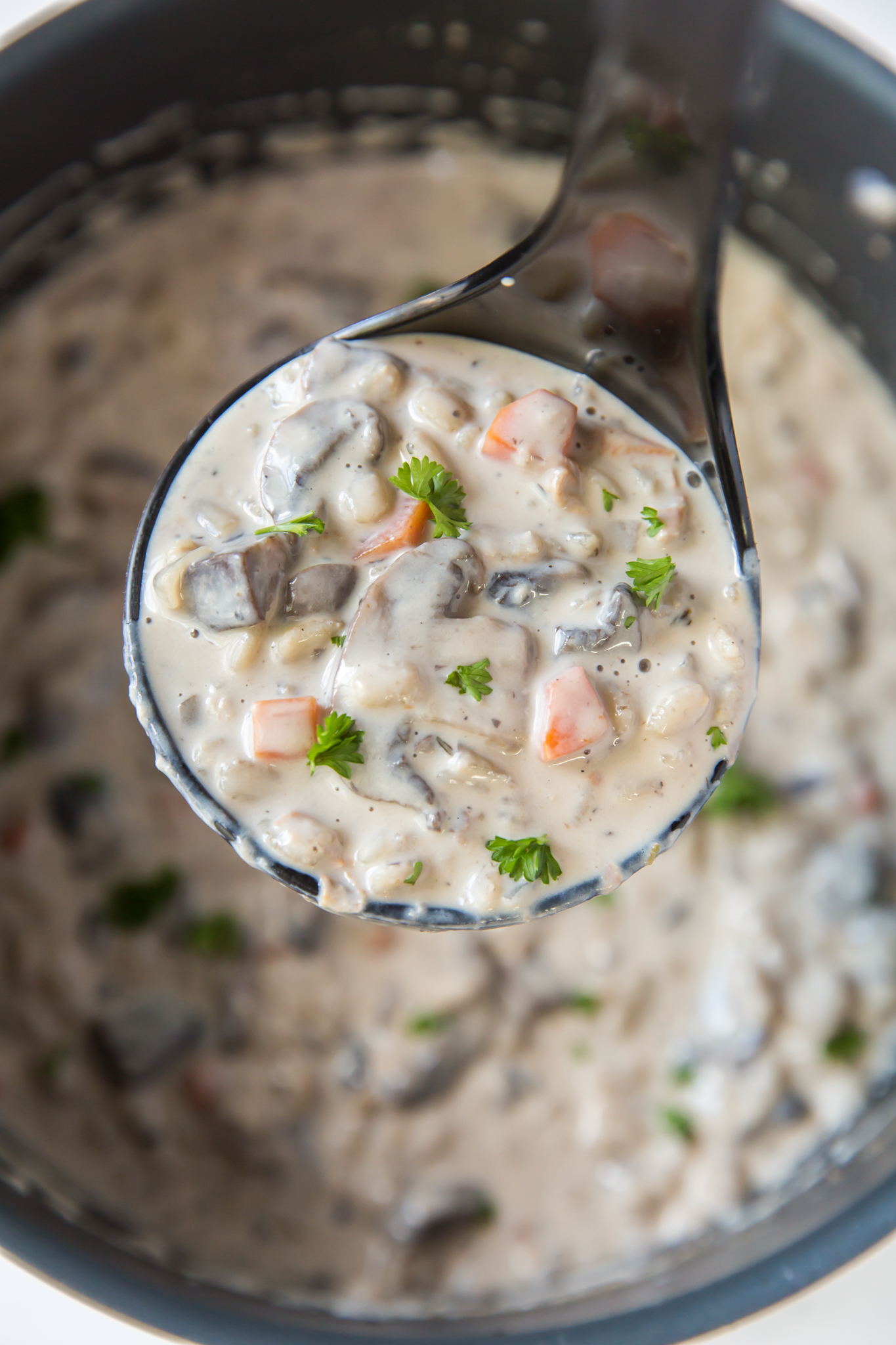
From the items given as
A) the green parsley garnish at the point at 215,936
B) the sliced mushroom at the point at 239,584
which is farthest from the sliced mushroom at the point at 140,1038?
the sliced mushroom at the point at 239,584

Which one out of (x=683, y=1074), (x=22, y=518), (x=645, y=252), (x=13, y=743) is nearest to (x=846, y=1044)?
(x=683, y=1074)

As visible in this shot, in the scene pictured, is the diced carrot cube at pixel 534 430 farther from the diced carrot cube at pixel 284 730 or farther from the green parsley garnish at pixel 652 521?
the diced carrot cube at pixel 284 730

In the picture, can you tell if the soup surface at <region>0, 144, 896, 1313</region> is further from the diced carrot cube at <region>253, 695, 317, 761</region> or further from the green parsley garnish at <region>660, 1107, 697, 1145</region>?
the diced carrot cube at <region>253, 695, 317, 761</region>

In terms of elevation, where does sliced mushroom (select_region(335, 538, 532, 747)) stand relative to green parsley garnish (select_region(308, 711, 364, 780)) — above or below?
above

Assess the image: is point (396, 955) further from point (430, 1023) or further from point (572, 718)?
point (572, 718)

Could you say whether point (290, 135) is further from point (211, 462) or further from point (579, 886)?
point (579, 886)

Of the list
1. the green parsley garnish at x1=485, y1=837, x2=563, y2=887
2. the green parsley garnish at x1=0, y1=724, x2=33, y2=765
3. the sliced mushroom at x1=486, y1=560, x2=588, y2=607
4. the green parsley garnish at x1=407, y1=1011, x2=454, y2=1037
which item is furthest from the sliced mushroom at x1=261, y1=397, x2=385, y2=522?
the green parsley garnish at x1=407, y1=1011, x2=454, y2=1037
